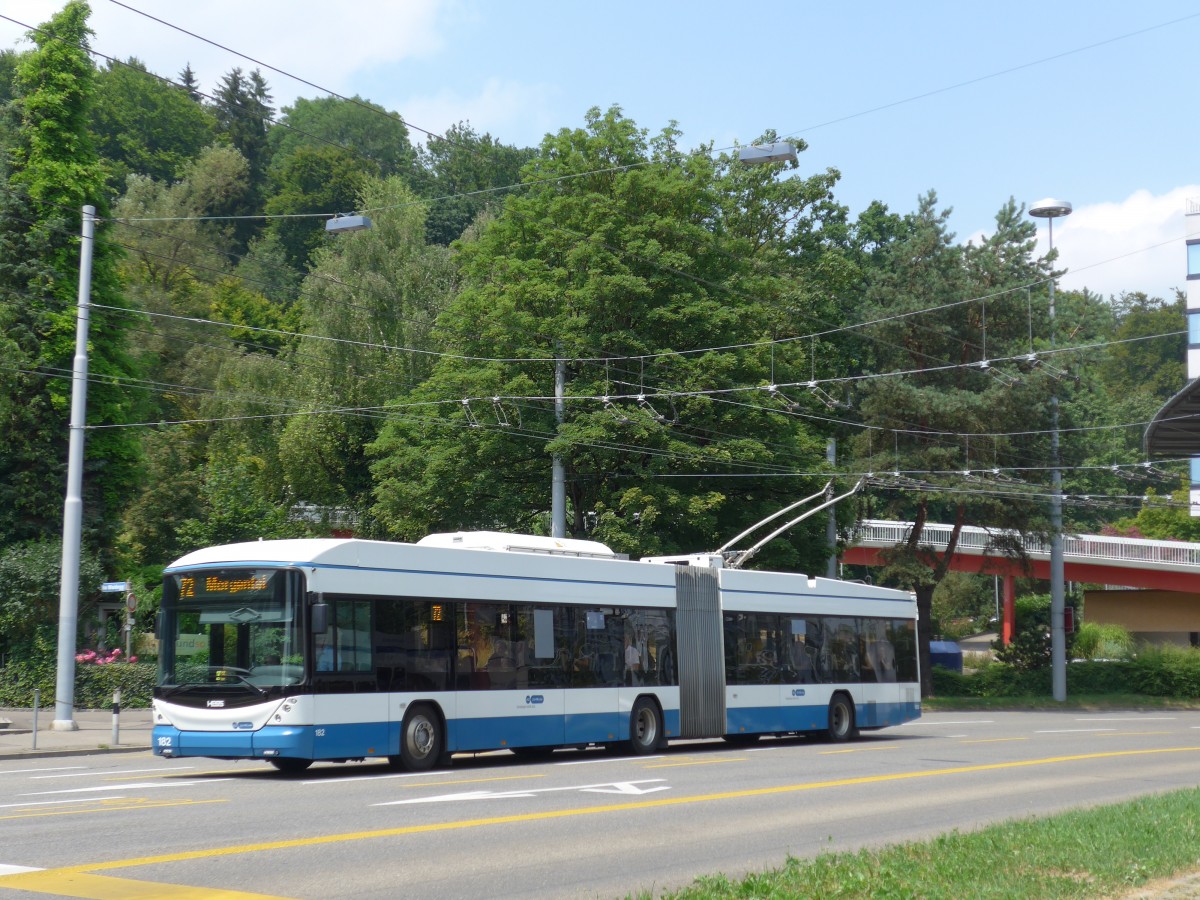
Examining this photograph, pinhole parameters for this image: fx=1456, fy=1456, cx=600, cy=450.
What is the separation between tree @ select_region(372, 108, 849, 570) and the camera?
38656 mm

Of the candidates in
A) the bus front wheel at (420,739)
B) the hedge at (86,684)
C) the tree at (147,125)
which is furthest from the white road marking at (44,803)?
the tree at (147,125)

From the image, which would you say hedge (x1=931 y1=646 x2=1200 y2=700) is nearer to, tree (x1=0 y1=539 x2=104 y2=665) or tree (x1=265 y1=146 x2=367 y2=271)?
tree (x1=0 y1=539 x2=104 y2=665)

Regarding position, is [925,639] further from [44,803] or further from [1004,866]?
[1004,866]

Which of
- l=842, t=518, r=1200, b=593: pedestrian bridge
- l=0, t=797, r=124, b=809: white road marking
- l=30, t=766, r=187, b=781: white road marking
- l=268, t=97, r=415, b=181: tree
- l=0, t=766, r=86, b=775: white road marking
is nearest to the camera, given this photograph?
l=0, t=797, r=124, b=809: white road marking

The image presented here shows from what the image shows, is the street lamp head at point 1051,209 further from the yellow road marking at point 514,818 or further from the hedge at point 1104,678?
the yellow road marking at point 514,818

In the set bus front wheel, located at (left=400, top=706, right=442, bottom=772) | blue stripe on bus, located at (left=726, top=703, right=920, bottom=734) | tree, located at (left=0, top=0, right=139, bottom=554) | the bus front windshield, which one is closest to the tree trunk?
blue stripe on bus, located at (left=726, top=703, right=920, bottom=734)

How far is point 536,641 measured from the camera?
68.4ft

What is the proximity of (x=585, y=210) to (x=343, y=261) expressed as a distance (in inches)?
759

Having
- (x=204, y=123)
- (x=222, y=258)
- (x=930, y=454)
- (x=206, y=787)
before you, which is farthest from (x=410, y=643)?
(x=204, y=123)

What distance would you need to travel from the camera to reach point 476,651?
19.6 metres

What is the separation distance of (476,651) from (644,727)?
4448 mm

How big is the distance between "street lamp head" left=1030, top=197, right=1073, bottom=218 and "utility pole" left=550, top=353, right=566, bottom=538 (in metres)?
19.4

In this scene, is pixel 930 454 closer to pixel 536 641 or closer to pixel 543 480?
pixel 543 480

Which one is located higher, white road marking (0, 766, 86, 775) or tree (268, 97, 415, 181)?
tree (268, 97, 415, 181)
